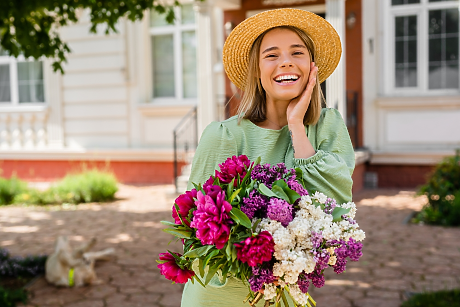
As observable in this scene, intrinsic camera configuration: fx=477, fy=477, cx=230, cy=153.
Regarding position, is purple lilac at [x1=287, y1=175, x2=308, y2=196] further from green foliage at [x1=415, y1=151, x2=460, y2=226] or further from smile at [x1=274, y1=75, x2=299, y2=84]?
green foliage at [x1=415, y1=151, x2=460, y2=226]

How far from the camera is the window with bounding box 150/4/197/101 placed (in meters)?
11.1

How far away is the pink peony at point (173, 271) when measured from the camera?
56.5 inches

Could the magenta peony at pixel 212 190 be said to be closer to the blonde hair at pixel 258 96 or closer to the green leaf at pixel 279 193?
the green leaf at pixel 279 193

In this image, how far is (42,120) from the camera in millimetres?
12109

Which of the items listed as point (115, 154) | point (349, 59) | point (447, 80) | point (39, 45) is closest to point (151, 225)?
point (39, 45)

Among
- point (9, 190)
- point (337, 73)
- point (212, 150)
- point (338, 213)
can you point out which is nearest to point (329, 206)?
point (338, 213)

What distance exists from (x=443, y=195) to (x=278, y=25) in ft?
18.6

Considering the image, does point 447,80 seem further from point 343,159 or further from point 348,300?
point 343,159

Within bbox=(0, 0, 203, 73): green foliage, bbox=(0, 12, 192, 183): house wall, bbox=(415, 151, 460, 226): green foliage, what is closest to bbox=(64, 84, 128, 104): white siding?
bbox=(0, 12, 192, 183): house wall

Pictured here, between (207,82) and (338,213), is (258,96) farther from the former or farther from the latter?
(207,82)

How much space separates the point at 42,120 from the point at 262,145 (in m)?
11.5

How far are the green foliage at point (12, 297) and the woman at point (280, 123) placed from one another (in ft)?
8.93

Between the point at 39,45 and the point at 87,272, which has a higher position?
the point at 39,45

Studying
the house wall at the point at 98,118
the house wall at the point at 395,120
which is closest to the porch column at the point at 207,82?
the house wall at the point at 98,118
